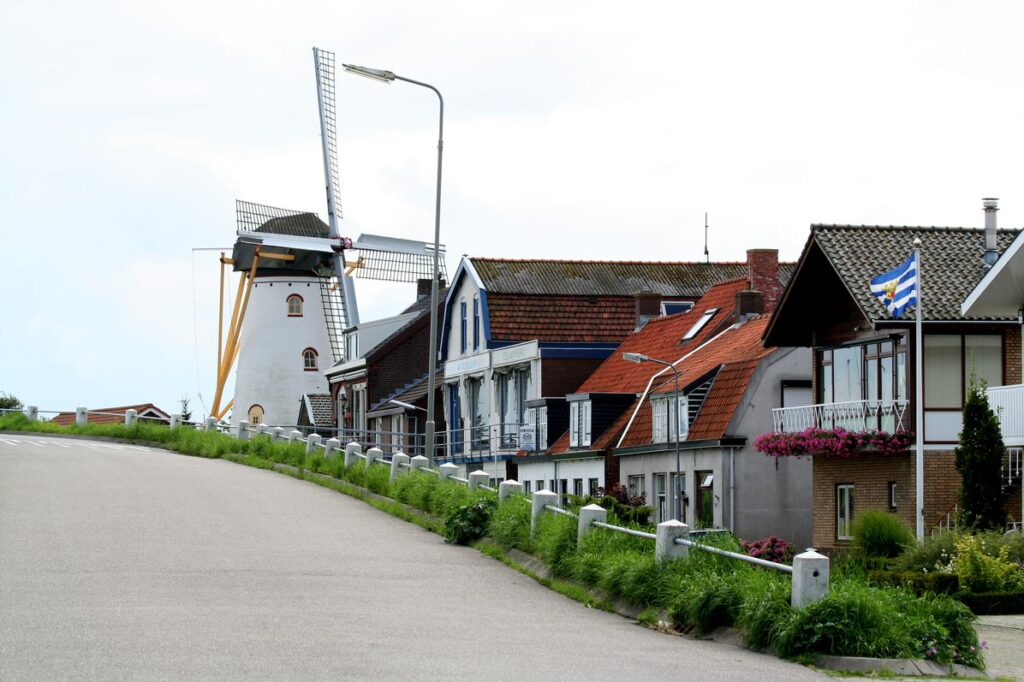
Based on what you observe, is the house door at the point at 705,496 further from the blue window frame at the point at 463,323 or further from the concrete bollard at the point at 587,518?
the concrete bollard at the point at 587,518

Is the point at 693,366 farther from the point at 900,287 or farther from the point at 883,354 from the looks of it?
the point at 900,287

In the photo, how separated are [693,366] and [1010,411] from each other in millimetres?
14585

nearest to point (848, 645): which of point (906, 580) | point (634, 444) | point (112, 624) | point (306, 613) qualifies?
point (306, 613)

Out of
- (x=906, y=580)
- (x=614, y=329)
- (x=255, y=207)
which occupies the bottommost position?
(x=906, y=580)

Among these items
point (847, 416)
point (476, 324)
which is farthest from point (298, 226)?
point (847, 416)

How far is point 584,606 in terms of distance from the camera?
20.4 m

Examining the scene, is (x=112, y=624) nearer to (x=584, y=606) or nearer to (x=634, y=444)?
(x=584, y=606)

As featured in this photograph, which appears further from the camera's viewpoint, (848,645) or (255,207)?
(255,207)

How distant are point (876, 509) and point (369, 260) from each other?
139ft

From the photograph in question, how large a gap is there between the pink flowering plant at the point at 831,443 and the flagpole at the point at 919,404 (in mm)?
665

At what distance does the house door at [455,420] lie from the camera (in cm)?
6021

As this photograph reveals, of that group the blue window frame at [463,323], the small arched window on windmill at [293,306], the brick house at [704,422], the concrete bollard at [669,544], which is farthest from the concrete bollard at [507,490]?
the small arched window on windmill at [293,306]

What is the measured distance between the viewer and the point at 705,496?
143 feet

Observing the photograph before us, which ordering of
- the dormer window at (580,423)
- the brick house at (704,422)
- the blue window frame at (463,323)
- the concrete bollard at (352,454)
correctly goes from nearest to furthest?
1. the concrete bollard at (352,454)
2. the brick house at (704,422)
3. the dormer window at (580,423)
4. the blue window frame at (463,323)
